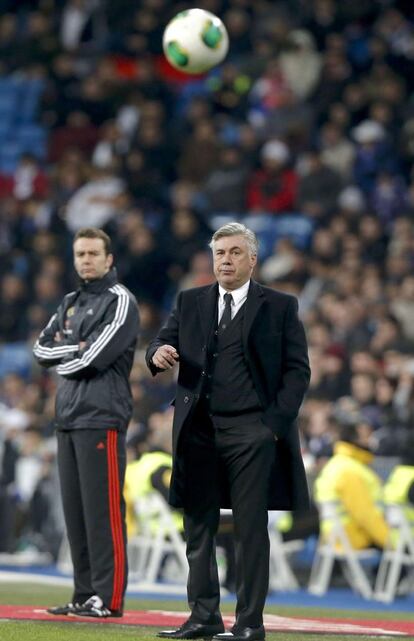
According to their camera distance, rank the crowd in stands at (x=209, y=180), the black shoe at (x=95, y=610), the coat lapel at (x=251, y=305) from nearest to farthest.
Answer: the coat lapel at (x=251, y=305) → the black shoe at (x=95, y=610) → the crowd in stands at (x=209, y=180)

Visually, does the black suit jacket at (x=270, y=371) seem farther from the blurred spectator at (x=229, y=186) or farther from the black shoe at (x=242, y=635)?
the blurred spectator at (x=229, y=186)

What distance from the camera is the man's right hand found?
24.4 feet

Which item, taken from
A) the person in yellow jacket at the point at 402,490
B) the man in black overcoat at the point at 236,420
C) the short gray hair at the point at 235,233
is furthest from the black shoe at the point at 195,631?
the person in yellow jacket at the point at 402,490

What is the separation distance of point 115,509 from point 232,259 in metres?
1.96

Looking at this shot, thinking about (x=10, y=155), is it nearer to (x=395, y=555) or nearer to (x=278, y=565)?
(x=278, y=565)

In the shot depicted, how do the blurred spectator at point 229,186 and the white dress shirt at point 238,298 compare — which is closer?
the white dress shirt at point 238,298

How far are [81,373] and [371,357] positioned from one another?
22.8 ft

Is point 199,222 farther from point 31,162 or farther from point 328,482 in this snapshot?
point 328,482

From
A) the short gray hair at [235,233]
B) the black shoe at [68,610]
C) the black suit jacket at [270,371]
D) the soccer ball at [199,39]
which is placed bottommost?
the black shoe at [68,610]

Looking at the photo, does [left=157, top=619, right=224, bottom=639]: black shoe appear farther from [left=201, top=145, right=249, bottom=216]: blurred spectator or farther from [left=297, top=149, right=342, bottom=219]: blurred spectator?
[left=201, top=145, right=249, bottom=216]: blurred spectator

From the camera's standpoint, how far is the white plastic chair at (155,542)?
13781 mm

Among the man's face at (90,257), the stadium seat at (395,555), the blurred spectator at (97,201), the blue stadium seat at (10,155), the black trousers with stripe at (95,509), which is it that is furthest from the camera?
the blue stadium seat at (10,155)

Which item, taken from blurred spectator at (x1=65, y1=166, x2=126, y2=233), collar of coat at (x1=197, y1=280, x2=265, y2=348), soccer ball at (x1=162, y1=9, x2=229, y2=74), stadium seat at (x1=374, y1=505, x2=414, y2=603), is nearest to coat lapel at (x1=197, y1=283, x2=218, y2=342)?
collar of coat at (x1=197, y1=280, x2=265, y2=348)

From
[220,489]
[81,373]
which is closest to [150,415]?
[81,373]
